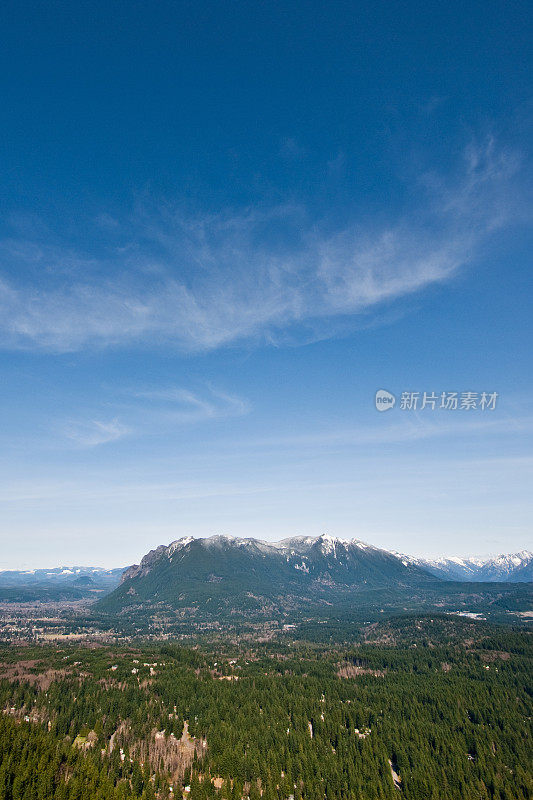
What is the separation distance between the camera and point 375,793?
412 feet

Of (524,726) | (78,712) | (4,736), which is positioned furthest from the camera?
(524,726)

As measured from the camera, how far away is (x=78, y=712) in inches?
6073

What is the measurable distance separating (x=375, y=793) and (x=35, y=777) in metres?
106

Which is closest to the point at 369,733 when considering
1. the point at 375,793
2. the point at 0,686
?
the point at 375,793

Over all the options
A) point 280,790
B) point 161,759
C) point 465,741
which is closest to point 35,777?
point 161,759

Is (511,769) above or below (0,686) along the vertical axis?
below

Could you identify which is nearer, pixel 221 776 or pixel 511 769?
pixel 221 776

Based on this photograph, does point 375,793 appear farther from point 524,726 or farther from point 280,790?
point 524,726

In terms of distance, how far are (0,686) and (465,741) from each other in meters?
207

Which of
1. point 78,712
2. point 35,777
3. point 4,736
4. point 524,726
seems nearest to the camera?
point 35,777

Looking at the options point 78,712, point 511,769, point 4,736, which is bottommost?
point 511,769

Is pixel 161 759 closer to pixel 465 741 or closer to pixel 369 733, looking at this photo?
pixel 369 733

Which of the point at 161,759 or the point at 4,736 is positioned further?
the point at 161,759

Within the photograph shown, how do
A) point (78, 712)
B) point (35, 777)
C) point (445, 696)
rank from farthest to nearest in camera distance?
point (445, 696) < point (78, 712) < point (35, 777)
